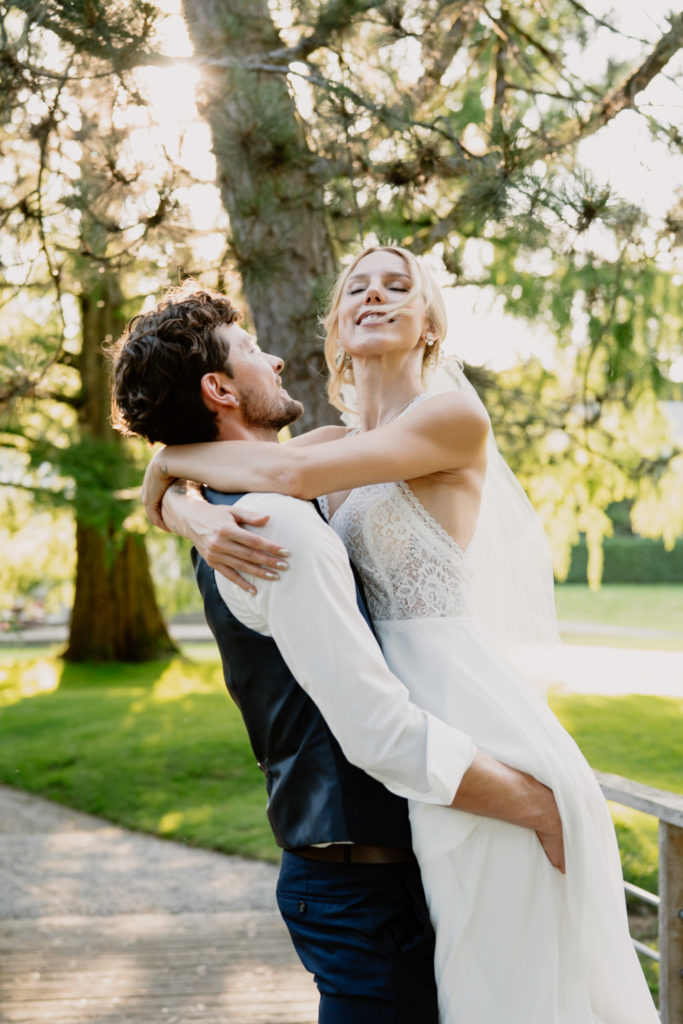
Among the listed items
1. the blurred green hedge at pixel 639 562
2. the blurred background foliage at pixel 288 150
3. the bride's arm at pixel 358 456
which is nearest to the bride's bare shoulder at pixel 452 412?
the bride's arm at pixel 358 456

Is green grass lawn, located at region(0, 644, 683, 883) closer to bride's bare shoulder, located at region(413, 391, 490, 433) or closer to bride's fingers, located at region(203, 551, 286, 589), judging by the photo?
bride's bare shoulder, located at region(413, 391, 490, 433)

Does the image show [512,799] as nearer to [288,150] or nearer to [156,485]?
[156,485]

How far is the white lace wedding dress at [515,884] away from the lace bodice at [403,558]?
93 millimetres

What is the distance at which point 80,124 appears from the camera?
355 cm

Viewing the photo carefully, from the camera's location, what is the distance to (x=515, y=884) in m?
1.68

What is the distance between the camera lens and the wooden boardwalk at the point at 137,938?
402 cm

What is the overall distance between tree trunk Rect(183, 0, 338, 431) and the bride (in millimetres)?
1283

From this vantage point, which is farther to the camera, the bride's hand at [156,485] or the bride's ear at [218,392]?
the bride's hand at [156,485]

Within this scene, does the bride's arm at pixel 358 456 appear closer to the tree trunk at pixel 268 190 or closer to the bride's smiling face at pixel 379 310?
the bride's smiling face at pixel 379 310

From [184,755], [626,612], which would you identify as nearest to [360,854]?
[184,755]

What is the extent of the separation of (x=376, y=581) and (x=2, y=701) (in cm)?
1105

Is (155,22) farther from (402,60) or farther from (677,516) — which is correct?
(677,516)

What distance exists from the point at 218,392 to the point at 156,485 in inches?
12.8

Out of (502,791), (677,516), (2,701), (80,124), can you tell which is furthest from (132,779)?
(502,791)
